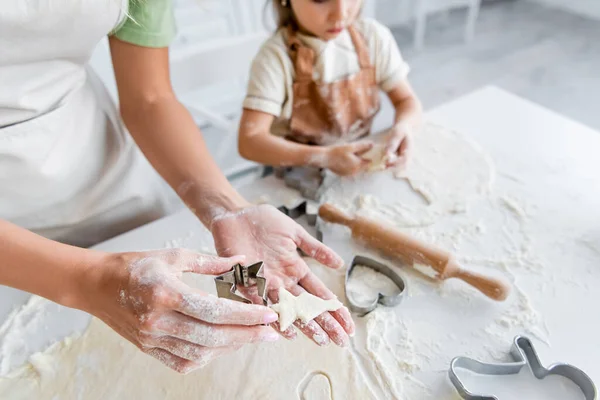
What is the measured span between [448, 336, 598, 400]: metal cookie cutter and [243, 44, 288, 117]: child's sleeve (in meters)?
0.63

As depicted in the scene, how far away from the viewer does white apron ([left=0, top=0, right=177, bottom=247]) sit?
2.31 feet

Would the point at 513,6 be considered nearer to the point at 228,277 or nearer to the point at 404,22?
the point at 404,22

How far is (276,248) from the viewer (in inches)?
28.4

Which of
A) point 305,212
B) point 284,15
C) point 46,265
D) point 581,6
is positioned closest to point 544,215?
point 305,212

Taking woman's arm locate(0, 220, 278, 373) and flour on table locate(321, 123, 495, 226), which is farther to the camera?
flour on table locate(321, 123, 495, 226)

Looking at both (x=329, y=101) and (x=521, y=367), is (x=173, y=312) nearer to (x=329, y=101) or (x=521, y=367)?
(x=521, y=367)

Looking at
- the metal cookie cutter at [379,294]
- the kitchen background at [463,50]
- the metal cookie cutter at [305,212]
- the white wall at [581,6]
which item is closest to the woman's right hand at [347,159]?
the metal cookie cutter at [305,212]

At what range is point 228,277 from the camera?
0.61 m

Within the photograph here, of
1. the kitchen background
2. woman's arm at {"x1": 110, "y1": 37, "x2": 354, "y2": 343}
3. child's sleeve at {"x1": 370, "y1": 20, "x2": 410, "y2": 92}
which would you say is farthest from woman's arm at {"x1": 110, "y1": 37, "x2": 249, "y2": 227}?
the kitchen background

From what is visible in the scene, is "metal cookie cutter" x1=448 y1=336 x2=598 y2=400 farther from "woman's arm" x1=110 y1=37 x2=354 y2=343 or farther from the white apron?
the white apron

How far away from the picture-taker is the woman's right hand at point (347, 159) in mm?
954

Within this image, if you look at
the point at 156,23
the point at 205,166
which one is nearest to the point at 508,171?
the point at 205,166

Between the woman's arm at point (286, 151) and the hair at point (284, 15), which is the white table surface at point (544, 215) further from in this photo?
the hair at point (284, 15)

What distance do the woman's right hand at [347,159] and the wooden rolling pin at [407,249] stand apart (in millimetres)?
115
